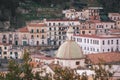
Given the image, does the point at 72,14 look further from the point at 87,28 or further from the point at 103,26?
the point at 87,28

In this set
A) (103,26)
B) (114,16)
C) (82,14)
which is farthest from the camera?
(114,16)

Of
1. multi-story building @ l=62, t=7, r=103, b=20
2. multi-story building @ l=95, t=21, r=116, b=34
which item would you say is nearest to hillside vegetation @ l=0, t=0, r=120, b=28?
multi-story building @ l=62, t=7, r=103, b=20

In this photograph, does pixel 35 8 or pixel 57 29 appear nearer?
pixel 57 29

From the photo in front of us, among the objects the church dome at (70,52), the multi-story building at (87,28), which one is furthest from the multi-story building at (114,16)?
the church dome at (70,52)

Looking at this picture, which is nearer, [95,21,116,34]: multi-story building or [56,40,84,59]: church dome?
[56,40,84,59]: church dome

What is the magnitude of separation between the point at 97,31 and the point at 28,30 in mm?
7739

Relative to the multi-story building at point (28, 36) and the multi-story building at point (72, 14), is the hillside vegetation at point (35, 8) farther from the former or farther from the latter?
the multi-story building at point (28, 36)

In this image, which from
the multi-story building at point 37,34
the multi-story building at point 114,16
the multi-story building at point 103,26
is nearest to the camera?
the multi-story building at point 37,34

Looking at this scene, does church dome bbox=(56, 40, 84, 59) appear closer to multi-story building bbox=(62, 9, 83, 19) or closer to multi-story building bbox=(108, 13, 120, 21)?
multi-story building bbox=(62, 9, 83, 19)

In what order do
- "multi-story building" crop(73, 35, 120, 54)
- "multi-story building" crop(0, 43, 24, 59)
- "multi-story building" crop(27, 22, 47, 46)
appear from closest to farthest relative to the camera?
"multi-story building" crop(73, 35, 120, 54), "multi-story building" crop(0, 43, 24, 59), "multi-story building" crop(27, 22, 47, 46)

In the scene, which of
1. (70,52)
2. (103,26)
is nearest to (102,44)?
(103,26)

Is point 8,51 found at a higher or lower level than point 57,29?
lower

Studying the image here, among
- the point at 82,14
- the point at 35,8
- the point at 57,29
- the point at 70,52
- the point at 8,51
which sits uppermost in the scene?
the point at 70,52

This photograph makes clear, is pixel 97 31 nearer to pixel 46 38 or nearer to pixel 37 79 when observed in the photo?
pixel 46 38
